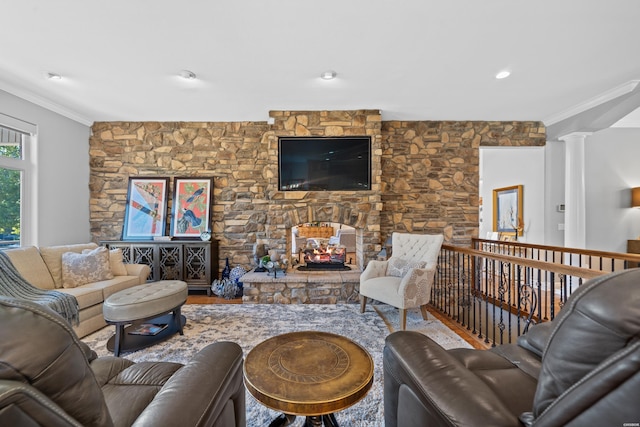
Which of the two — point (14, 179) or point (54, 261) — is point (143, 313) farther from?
point (14, 179)

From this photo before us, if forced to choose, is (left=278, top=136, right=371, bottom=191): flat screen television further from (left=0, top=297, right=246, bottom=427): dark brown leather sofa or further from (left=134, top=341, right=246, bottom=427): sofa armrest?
(left=0, top=297, right=246, bottom=427): dark brown leather sofa

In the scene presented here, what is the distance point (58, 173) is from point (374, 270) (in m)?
4.61

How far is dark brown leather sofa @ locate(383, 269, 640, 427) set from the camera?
22.2 inches

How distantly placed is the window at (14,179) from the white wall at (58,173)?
0.10 m

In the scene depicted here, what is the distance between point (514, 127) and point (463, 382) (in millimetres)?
4681

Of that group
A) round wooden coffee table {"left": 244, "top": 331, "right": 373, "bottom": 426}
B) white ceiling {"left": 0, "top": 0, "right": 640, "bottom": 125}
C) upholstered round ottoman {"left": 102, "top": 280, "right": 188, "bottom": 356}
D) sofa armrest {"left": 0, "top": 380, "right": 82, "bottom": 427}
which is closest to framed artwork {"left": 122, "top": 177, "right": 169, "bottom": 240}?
white ceiling {"left": 0, "top": 0, "right": 640, "bottom": 125}

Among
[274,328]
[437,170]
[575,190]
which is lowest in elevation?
[274,328]

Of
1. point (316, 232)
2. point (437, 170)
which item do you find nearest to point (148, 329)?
point (437, 170)

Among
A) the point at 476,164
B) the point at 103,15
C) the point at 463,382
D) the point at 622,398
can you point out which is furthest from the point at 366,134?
the point at 622,398

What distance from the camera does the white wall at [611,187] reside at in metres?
4.30

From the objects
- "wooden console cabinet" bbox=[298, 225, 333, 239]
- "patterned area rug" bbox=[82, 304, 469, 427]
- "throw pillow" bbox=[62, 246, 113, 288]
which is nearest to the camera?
"patterned area rug" bbox=[82, 304, 469, 427]

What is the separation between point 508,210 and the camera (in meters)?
5.92

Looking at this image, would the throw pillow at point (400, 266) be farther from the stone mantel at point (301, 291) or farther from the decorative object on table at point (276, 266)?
the decorative object on table at point (276, 266)

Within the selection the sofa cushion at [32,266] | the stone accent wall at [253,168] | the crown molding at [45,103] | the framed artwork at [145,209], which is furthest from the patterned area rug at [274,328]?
the crown molding at [45,103]
